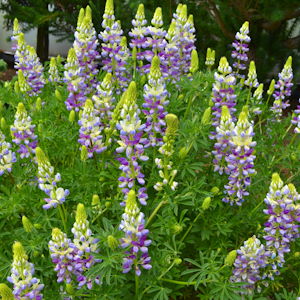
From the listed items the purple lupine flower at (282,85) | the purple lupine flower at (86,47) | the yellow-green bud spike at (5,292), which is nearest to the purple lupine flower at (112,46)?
the purple lupine flower at (86,47)

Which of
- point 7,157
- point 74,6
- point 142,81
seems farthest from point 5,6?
point 7,157

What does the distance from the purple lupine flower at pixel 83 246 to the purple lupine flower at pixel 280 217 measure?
948 millimetres

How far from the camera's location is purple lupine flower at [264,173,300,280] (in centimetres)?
→ 222

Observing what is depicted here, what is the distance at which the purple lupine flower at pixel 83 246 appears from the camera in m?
2.01

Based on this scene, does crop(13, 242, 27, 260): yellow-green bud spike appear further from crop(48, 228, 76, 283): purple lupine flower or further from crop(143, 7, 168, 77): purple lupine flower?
crop(143, 7, 168, 77): purple lupine flower

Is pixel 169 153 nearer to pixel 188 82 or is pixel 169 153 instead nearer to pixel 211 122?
pixel 211 122

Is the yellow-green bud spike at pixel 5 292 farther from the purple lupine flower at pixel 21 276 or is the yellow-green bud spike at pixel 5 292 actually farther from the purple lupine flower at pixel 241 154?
the purple lupine flower at pixel 241 154

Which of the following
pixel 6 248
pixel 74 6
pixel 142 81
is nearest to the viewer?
pixel 6 248

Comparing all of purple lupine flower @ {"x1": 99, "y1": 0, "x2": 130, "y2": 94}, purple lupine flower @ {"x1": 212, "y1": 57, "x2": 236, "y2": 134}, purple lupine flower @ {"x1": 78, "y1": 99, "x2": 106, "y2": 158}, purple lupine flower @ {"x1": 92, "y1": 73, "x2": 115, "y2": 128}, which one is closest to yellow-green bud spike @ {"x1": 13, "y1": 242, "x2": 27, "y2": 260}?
purple lupine flower @ {"x1": 78, "y1": 99, "x2": 106, "y2": 158}

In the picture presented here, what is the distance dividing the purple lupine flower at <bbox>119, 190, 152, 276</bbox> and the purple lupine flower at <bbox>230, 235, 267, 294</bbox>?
54 centimetres

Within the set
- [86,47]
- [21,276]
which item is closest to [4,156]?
[21,276]

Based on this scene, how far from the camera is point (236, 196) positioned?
8.98 ft

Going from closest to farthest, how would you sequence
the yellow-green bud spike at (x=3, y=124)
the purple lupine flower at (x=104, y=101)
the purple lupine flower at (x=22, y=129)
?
the purple lupine flower at (x=22, y=129) → the purple lupine flower at (x=104, y=101) → the yellow-green bud spike at (x=3, y=124)

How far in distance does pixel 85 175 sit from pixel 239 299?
116 centimetres
